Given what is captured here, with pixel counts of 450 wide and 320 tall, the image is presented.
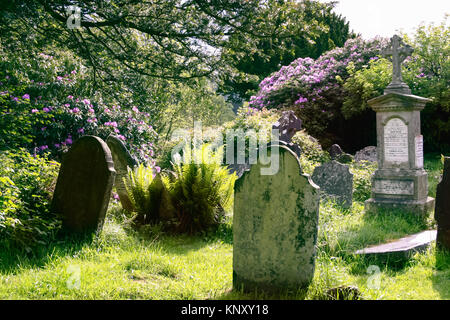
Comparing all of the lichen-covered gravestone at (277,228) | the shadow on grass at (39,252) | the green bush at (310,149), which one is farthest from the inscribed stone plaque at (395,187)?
the shadow on grass at (39,252)

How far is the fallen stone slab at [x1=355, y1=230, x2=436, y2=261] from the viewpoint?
17.9ft

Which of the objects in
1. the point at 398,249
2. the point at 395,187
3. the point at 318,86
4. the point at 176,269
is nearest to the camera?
the point at 176,269

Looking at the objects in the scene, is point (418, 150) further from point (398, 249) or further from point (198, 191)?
point (198, 191)

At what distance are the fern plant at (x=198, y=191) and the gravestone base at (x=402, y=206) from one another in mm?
3505

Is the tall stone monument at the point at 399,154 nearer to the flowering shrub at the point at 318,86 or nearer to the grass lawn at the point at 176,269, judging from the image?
the grass lawn at the point at 176,269

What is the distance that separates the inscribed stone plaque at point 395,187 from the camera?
8.52 m

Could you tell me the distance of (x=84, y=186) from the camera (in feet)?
18.9

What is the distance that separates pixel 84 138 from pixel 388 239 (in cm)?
479

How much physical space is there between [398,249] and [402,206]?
316cm

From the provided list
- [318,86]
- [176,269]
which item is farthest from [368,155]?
[176,269]

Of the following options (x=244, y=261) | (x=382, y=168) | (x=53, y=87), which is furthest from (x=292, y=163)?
(x=53, y=87)

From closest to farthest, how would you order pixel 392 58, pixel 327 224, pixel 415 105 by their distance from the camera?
pixel 327 224 → pixel 415 105 → pixel 392 58

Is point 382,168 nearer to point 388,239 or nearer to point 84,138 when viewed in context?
point 388,239
